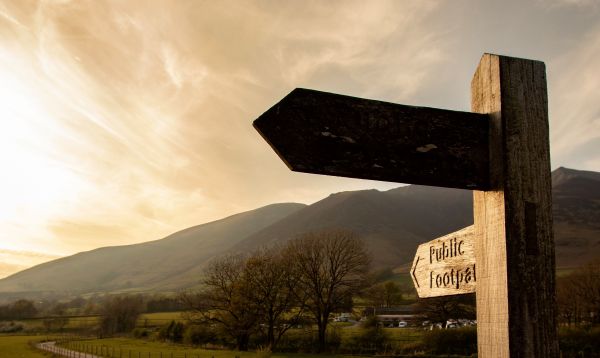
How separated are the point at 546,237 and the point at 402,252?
195995mm

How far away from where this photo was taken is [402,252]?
191 metres

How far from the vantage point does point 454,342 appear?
38031mm

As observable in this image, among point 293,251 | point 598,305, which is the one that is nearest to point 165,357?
point 293,251

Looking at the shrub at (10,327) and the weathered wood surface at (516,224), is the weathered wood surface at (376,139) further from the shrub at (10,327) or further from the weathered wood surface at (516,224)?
the shrub at (10,327)

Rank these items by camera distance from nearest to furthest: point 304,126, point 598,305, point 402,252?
point 304,126 < point 598,305 < point 402,252

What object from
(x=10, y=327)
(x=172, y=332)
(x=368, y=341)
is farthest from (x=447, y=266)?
(x=10, y=327)

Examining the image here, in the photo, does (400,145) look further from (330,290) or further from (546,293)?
(330,290)

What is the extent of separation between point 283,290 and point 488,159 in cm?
4492

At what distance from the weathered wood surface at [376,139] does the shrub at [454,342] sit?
4031cm

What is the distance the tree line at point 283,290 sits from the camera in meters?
43.7

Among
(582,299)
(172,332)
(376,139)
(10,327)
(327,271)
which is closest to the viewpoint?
(376,139)

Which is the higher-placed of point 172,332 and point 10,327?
point 172,332

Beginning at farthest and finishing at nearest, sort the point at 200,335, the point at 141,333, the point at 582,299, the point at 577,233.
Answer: the point at 577,233, the point at 141,333, the point at 200,335, the point at 582,299

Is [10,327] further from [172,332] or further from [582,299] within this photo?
[582,299]
